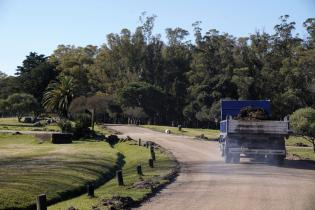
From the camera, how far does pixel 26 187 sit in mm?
18734

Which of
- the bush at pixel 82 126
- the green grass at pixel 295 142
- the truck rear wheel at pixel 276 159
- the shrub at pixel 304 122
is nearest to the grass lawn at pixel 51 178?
the truck rear wheel at pixel 276 159

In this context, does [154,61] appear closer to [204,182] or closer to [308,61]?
[308,61]

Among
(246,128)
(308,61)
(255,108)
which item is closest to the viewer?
(246,128)

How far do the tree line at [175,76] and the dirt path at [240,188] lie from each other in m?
45.4

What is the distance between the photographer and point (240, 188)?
17188 mm

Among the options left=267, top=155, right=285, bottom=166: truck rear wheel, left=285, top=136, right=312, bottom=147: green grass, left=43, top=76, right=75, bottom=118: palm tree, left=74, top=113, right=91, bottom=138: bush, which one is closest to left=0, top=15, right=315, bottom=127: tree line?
left=43, top=76, right=75, bottom=118: palm tree

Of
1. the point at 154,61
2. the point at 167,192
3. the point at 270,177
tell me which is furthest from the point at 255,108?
the point at 154,61

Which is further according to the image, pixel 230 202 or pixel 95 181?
pixel 95 181

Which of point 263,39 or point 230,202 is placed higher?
point 263,39

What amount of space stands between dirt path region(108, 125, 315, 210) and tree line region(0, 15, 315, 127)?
45356mm

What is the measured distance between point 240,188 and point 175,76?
9715 centimetres

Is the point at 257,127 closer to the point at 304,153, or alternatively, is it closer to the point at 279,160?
the point at 279,160

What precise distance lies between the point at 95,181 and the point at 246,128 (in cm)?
810

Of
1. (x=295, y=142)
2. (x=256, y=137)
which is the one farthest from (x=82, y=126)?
(x=256, y=137)
